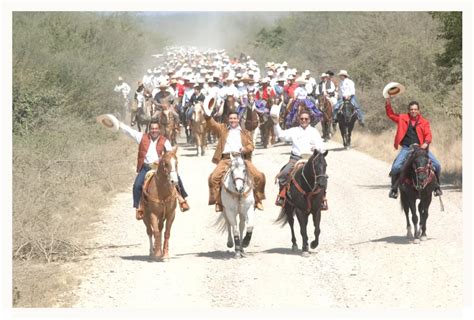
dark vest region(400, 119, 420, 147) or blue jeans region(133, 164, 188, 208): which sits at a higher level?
dark vest region(400, 119, 420, 147)

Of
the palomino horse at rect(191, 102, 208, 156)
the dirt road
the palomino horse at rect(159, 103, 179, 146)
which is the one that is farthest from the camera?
the palomino horse at rect(191, 102, 208, 156)

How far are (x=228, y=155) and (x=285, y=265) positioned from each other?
2.16 metres

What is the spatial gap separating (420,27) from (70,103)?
49.9 ft

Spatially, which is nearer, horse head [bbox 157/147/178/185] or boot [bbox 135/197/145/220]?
horse head [bbox 157/147/178/185]

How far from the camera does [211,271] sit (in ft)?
55.2

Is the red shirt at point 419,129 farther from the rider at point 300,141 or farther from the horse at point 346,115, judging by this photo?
the horse at point 346,115

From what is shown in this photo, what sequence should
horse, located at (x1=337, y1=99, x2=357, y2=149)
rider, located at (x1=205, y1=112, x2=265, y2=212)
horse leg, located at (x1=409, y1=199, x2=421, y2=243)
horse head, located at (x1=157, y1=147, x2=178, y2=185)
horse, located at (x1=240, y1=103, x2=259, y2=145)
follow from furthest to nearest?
horse, located at (x1=337, y1=99, x2=357, y2=149) < horse, located at (x1=240, y1=103, x2=259, y2=145) < horse leg, located at (x1=409, y1=199, x2=421, y2=243) < rider, located at (x1=205, y1=112, x2=265, y2=212) < horse head, located at (x1=157, y1=147, x2=178, y2=185)

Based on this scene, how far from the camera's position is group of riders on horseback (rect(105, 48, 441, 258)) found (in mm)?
17984

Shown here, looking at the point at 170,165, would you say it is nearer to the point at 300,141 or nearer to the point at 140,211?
the point at 140,211

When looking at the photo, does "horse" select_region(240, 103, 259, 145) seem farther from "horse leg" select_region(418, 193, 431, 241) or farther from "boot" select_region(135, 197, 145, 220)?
"boot" select_region(135, 197, 145, 220)

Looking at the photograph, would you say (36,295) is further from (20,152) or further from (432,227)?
(20,152)

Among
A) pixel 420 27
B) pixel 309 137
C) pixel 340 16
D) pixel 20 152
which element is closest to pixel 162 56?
pixel 340 16

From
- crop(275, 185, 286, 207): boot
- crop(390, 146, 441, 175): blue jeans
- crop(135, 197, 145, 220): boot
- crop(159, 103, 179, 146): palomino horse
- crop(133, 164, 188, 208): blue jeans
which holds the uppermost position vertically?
crop(159, 103, 179, 146): palomino horse

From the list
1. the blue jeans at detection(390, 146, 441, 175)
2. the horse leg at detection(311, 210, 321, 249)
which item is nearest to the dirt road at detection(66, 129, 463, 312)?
the horse leg at detection(311, 210, 321, 249)
